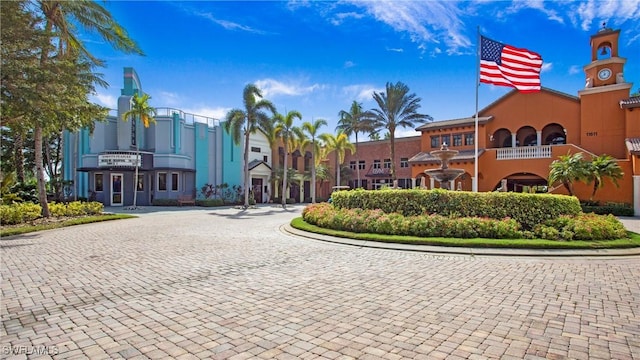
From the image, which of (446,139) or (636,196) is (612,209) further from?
(446,139)

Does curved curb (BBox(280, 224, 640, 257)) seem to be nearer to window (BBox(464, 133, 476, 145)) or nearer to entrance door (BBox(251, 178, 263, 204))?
window (BBox(464, 133, 476, 145))

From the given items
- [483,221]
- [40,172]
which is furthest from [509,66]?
[40,172]

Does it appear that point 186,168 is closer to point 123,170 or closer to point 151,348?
point 123,170

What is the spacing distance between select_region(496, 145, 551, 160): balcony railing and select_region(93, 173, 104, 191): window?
34171mm

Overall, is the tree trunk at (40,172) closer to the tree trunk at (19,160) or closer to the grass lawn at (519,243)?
the grass lawn at (519,243)

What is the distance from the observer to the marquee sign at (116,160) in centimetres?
2938

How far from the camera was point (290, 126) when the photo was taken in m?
32.7

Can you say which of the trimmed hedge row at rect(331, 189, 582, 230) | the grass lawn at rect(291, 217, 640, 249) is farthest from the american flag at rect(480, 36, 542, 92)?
the grass lawn at rect(291, 217, 640, 249)

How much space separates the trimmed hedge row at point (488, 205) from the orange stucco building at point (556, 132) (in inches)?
317

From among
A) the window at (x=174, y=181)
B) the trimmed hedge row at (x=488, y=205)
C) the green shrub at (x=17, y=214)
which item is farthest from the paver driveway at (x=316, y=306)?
the window at (x=174, y=181)

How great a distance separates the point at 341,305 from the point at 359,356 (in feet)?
5.32

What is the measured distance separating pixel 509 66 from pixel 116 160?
98.5 ft

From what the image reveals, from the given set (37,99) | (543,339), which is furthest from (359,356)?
(37,99)

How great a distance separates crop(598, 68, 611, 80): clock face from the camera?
84.5 ft
